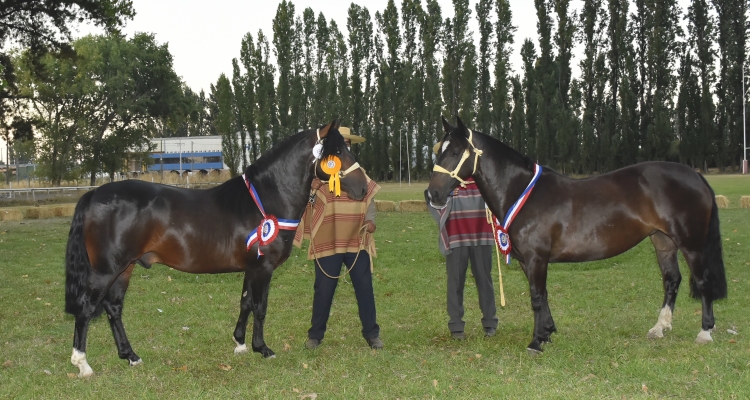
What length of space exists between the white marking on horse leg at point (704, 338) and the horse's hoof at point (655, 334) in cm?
34

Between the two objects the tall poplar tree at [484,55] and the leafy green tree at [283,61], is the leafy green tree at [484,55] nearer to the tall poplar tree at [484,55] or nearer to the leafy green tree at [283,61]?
the tall poplar tree at [484,55]

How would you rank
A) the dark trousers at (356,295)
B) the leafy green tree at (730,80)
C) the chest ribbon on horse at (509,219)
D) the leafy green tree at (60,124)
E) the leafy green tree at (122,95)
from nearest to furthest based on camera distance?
the chest ribbon on horse at (509,219) < the dark trousers at (356,295) < the leafy green tree at (730,80) < the leafy green tree at (60,124) < the leafy green tree at (122,95)

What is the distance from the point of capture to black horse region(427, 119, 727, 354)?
6023 millimetres

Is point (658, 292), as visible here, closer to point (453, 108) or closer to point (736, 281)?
point (736, 281)

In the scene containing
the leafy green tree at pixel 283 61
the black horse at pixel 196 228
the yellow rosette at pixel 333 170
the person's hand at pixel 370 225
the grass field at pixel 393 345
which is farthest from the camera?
the leafy green tree at pixel 283 61

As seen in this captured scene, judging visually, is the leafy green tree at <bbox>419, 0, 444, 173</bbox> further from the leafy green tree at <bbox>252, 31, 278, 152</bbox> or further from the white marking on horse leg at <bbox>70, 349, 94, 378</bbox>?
the white marking on horse leg at <bbox>70, 349, 94, 378</bbox>

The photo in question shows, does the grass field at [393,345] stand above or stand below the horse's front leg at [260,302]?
below

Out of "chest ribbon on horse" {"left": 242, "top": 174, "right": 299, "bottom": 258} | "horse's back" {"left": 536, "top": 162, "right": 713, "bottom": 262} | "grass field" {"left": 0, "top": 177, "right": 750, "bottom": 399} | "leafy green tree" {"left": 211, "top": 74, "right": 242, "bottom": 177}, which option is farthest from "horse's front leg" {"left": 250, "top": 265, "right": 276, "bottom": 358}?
"leafy green tree" {"left": 211, "top": 74, "right": 242, "bottom": 177}

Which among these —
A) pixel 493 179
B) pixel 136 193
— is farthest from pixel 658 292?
pixel 136 193

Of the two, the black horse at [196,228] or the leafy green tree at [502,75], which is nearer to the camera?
the black horse at [196,228]

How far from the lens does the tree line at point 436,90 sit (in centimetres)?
4553

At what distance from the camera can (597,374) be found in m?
5.18

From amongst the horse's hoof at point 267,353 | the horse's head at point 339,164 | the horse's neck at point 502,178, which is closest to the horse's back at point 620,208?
the horse's neck at point 502,178

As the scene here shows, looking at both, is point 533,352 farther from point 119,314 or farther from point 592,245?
point 119,314
